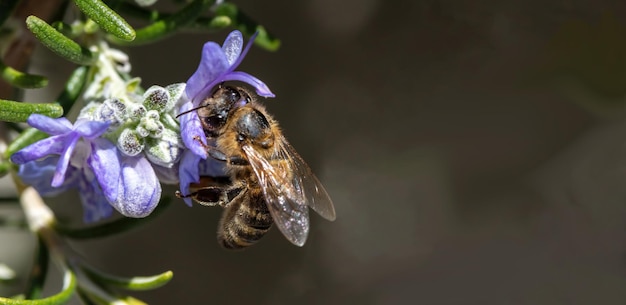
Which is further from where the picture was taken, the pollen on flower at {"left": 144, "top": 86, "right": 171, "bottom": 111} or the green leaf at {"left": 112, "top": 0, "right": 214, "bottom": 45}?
the green leaf at {"left": 112, "top": 0, "right": 214, "bottom": 45}

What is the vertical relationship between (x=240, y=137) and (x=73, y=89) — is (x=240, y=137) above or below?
above

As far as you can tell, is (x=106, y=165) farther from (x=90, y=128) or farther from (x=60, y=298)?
(x=60, y=298)

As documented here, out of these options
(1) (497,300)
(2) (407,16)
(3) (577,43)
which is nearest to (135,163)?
(2) (407,16)

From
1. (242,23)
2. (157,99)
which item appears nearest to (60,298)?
(157,99)

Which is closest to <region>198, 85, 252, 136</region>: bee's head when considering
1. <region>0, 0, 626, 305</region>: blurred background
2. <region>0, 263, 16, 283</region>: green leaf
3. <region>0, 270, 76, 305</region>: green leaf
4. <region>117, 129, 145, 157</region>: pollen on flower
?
<region>117, 129, 145, 157</region>: pollen on flower

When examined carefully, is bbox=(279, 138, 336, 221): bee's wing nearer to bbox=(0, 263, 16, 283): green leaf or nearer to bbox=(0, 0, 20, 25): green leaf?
bbox=(0, 0, 20, 25): green leaf

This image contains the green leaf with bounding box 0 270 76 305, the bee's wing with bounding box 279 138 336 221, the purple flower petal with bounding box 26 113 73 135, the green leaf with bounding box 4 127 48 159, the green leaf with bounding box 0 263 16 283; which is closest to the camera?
the purple flower petal with bounding box 26 113 73 135

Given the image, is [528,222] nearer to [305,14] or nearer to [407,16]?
[407,16]
